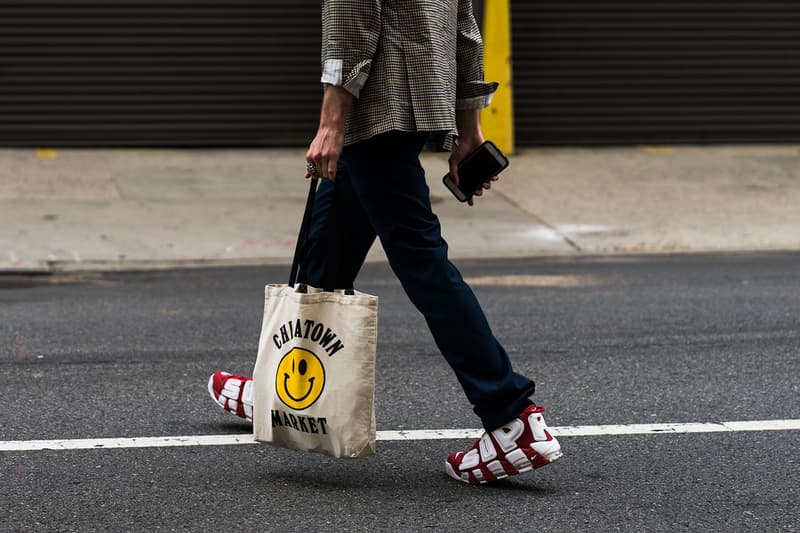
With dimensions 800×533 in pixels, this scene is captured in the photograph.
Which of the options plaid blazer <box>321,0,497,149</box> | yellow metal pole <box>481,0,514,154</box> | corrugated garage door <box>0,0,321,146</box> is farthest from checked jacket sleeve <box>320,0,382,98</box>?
Answer: corrugated garage door <box>0,0,321,146</box>

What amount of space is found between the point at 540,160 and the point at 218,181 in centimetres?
321

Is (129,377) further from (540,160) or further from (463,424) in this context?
(540,160)

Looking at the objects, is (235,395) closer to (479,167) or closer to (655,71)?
(479,167)

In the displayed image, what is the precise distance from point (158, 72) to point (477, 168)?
8750 millimetres

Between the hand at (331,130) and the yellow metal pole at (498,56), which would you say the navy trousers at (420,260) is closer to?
the hand at (331,130)

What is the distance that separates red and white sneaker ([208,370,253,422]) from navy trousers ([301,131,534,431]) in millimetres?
576

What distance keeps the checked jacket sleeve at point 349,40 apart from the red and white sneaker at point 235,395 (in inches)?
45.7

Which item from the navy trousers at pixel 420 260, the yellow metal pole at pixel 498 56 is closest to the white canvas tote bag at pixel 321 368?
the navy trousers at pixel 420 260

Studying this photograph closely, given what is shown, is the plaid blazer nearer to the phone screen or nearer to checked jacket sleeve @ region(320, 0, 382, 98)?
checked jacket sleeve @ region(320, 0, 382, 98)

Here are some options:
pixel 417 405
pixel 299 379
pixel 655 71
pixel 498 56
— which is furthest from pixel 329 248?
pixel 655 71

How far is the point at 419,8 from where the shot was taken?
347cm

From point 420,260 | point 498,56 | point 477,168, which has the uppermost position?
point 477,168

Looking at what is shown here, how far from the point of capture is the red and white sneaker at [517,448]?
3613 mm

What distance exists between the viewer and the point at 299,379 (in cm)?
357
